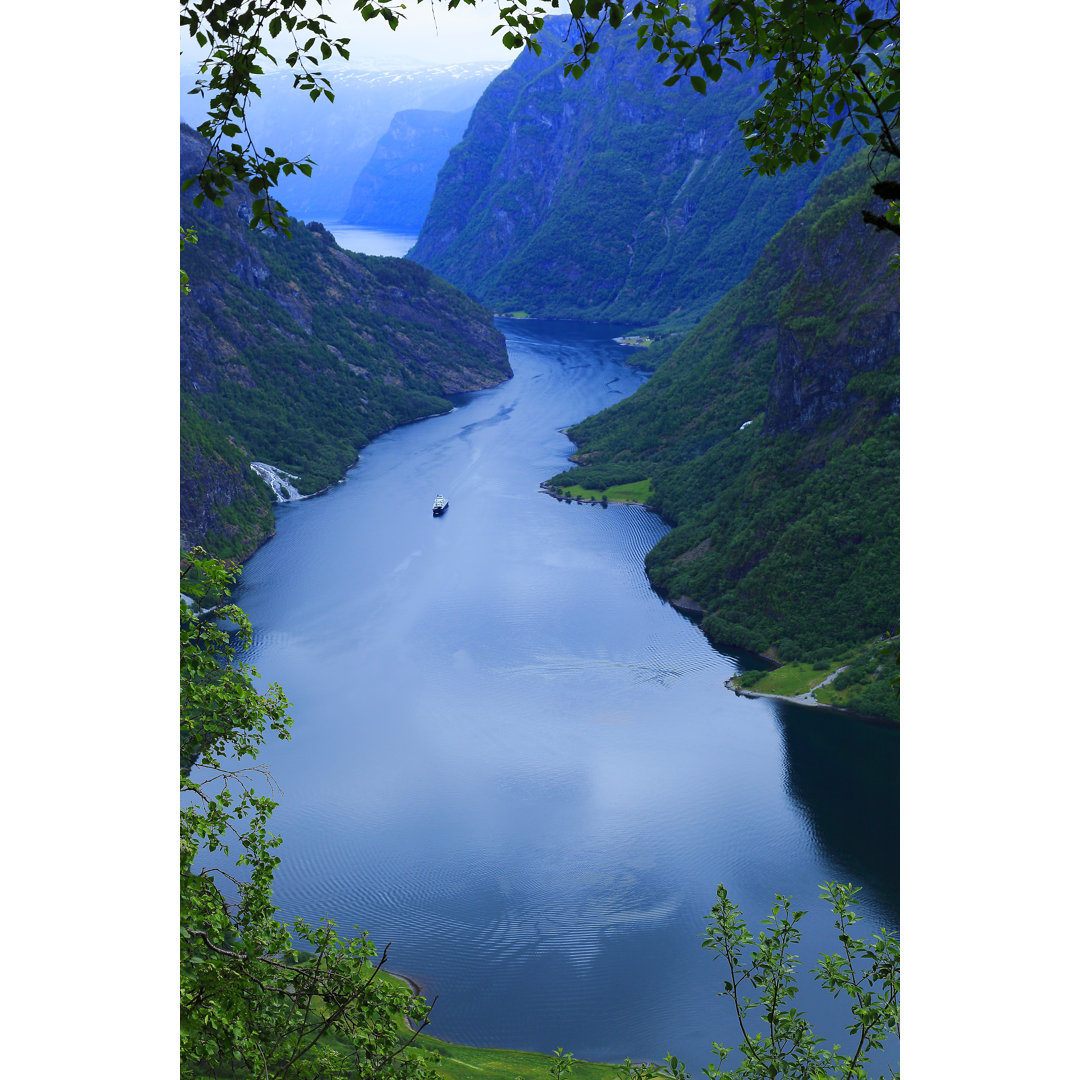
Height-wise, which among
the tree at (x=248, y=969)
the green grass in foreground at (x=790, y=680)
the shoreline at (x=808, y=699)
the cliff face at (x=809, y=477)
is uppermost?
the cliff face at (x=809, y=477)

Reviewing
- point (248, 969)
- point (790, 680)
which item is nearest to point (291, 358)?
point (790, 680)

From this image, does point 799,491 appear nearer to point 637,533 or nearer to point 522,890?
point 637,533

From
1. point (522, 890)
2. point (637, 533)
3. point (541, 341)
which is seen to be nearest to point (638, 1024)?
point (522, 890)

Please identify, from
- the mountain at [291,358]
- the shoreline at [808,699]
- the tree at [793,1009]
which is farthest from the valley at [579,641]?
the tree at [793,1009]

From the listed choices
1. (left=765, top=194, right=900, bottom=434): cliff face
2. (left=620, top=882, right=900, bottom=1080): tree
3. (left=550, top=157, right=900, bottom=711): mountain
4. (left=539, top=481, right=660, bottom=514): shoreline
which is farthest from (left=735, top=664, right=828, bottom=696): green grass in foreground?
(left=620, top=882, right=900, bottom=1080): tree

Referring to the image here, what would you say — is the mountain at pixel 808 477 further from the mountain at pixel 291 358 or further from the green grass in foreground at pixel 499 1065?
the green grass in foreground at pixel 499 1065
